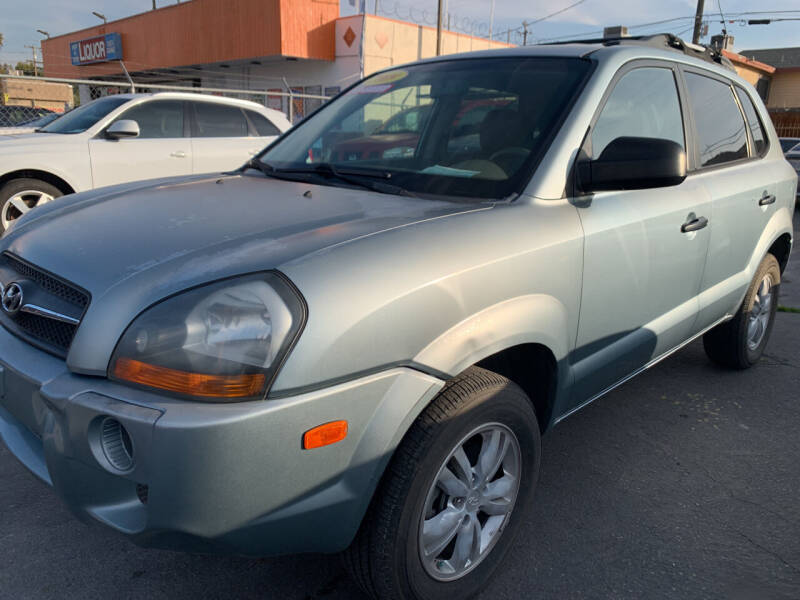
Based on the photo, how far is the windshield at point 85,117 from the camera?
691 centimetres

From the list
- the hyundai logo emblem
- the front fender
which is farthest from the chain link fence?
the front fender

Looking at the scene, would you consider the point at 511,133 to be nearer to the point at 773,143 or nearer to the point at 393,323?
the point at 393,323

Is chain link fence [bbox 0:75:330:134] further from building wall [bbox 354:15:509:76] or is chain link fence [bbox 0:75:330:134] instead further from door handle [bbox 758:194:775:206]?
door handle [bbox 758:194:775:206]

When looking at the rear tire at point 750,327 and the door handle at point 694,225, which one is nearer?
the door handle at point 694,225

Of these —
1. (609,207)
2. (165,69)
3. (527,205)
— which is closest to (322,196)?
(527,205)

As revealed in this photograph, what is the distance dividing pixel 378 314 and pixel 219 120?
22.2 ft

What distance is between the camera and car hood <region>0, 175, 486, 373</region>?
1.55m

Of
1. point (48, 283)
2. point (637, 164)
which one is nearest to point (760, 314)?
point (637, 164)

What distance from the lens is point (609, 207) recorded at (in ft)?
7.68

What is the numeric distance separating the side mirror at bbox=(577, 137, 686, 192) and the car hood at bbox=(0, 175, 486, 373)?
485 mm

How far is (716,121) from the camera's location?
10.8ft

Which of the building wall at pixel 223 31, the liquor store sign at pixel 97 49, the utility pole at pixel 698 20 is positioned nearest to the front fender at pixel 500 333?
the building wall at pixel 223 31

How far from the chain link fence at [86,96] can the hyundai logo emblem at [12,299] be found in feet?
22.3

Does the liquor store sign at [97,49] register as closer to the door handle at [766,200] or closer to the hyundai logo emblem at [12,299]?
the door handle at [766,200]
